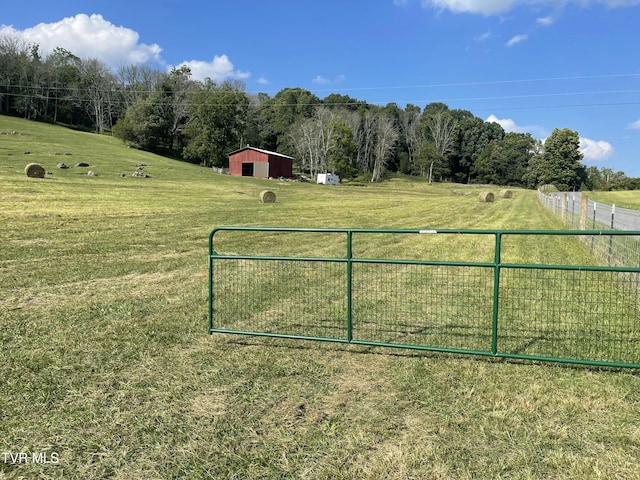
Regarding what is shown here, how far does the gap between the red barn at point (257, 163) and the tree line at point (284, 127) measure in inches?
382

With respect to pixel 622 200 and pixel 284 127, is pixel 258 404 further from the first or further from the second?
pixel 284 127

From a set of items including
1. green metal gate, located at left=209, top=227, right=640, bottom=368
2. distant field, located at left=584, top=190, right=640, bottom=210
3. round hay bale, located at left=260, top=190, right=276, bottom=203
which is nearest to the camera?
green metal gate, located at left=209, top=227, right=640, bottom=368

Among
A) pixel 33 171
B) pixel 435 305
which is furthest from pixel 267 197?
pixel 435 305

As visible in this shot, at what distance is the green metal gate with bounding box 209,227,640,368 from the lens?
16.9 feet

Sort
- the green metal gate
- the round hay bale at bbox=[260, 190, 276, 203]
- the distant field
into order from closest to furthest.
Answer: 1. the green metal gate
2. the round hay bale at bbox=[260, 190, 276, 203]
3. the distant field

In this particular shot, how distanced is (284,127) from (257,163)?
1349 inches

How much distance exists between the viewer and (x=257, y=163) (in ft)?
200

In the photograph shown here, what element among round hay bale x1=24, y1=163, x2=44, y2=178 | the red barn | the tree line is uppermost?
the tree line

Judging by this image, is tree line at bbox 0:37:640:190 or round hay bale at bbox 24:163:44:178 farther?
tree line at bbox 0:37:640:190

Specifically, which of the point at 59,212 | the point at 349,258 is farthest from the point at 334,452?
the point at 59,212

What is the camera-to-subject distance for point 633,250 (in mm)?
8000

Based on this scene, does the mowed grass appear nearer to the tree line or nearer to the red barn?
the red barn

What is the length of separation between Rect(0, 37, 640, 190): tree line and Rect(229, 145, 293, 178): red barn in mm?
9695

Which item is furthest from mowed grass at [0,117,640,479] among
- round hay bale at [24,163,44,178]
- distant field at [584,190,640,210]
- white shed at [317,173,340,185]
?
white shed at [317,173,340,185]
